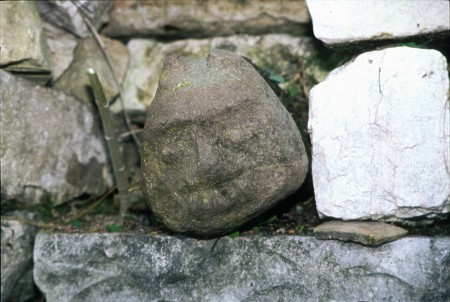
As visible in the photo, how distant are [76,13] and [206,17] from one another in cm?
56

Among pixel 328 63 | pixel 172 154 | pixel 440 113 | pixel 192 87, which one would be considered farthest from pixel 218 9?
pixel 440 113

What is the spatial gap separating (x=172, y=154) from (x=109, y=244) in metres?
0.49

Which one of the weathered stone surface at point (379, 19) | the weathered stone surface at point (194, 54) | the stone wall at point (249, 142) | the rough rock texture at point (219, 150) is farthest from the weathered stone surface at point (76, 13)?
the weathered stone surface at point (379, 19)

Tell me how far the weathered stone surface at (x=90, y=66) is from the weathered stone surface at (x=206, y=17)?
4.3 inches

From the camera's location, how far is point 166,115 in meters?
1.74

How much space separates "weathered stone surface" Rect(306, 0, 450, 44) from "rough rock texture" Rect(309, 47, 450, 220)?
11cm

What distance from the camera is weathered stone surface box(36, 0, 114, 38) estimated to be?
237 centimetres

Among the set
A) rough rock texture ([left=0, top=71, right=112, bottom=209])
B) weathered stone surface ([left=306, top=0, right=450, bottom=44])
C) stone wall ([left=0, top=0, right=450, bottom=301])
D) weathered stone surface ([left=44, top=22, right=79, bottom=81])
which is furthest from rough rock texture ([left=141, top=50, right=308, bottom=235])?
weathered stone surface ([left=44, top=22, right=79, bottom=81])

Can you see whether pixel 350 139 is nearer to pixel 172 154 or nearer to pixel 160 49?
pixel 172 154

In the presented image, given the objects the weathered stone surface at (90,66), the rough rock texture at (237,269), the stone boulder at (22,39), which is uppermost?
the stone boulder at (22,39)

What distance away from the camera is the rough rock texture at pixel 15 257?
2.18m

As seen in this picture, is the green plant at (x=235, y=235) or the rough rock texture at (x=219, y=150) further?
the green plant at (x=235, y=235)

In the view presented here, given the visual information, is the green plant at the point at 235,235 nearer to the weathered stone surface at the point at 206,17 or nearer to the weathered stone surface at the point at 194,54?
the weathered stone surface at the point at 194,54

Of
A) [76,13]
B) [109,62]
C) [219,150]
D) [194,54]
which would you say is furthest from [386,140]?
[76,13]
